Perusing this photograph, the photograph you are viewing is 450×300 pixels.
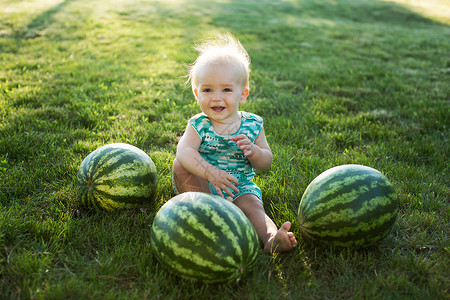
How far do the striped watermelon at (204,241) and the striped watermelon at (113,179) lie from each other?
702 mm

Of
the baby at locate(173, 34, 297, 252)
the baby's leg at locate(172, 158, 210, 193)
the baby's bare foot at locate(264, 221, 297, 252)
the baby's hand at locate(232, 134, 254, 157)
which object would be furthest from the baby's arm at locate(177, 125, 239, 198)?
the baby's bare foot at locate(264, 221, 297, 252)

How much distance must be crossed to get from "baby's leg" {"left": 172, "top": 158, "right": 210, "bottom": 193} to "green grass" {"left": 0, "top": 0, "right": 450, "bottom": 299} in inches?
9.6

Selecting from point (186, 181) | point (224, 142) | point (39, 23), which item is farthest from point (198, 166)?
point (39, 23)

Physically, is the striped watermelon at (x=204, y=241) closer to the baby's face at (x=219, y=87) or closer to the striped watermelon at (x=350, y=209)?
the striped watermelon at (x=350, y=209)

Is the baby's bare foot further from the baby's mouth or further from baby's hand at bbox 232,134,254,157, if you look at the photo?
the baby's mouth

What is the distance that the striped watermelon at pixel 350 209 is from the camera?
244 centimetres

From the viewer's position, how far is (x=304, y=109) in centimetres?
539

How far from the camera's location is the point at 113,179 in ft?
9.30

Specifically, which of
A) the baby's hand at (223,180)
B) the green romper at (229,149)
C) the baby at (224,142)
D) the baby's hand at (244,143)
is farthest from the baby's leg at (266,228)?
the baby's hand at (244,143)

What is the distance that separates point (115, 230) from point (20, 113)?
2728 millimetres

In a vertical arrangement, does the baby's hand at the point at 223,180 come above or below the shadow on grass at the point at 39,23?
above

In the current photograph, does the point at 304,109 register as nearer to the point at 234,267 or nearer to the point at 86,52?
the point at 234,267

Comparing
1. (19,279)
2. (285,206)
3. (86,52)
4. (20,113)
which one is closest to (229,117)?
(285,206)

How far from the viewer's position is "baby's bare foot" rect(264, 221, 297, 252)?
100 inches
